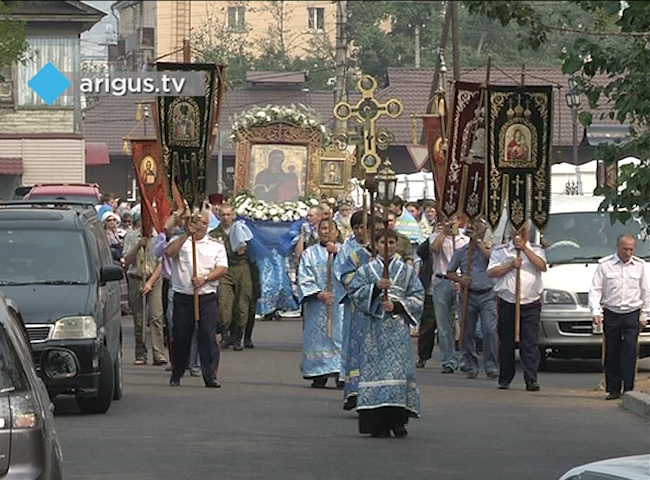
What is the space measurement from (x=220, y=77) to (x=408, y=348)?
683 cm

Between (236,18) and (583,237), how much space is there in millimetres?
77594

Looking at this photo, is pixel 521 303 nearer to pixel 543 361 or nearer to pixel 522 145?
pixel 522 145

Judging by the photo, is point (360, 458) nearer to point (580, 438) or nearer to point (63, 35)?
point (580, 438)

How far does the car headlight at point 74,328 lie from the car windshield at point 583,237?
7.83 metres

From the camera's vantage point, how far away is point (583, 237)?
2244 centimetres

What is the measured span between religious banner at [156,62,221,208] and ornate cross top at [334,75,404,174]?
11831 mm

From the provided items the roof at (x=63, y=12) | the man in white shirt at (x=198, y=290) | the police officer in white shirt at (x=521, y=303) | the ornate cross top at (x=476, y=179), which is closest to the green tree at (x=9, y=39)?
the man in white shirt at (x=198, y=290)

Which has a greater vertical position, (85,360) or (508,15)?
(508,15)

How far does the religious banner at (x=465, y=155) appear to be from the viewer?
71.2 ft

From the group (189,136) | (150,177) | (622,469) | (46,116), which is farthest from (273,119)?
(622,469)

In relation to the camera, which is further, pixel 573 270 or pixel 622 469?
pixel 573 270

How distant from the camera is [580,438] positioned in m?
14.8

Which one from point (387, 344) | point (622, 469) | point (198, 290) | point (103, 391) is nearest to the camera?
point (622, 469)

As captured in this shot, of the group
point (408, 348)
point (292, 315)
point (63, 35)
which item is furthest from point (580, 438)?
point (63, 35)
